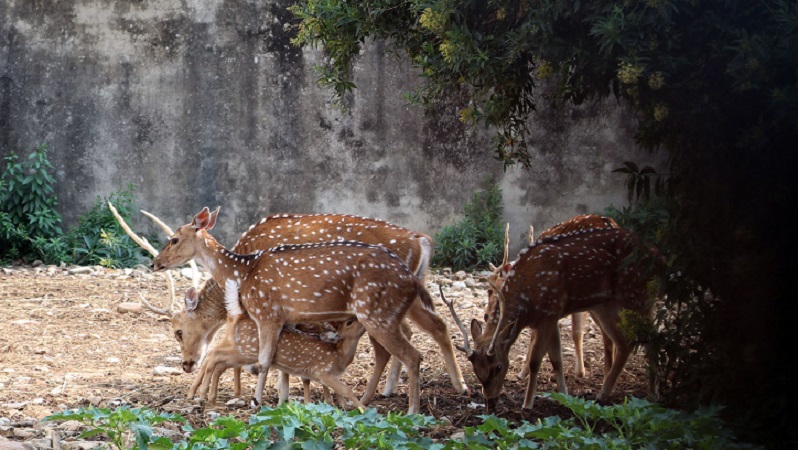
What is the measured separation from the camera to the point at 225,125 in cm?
1226

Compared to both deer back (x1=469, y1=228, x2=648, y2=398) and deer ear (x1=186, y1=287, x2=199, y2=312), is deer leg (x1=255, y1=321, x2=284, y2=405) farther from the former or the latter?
deer back (x1=469, y1=228, x2=648, y2=398)

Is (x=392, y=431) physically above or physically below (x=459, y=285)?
below

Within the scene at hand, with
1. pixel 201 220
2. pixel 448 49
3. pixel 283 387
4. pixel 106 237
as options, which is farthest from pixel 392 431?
pixel 106 237

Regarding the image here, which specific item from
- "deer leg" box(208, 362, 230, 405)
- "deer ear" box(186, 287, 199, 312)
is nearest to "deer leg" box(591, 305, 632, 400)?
"deer leg" box(208, 362, 230, 405)

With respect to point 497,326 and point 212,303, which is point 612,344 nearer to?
point 497,326

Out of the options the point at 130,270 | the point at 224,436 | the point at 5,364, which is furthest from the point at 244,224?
the point at 224,436

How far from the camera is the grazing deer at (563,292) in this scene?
6.66 meters

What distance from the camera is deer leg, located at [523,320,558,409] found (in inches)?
259

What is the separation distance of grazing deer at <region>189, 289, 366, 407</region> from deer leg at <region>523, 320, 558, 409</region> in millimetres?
1035

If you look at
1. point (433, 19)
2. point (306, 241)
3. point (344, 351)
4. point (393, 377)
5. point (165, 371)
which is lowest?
point (165, 371)

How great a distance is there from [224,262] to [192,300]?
335 mm

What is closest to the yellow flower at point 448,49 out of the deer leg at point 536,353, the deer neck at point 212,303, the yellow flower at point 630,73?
the yellow flower at point 630,73

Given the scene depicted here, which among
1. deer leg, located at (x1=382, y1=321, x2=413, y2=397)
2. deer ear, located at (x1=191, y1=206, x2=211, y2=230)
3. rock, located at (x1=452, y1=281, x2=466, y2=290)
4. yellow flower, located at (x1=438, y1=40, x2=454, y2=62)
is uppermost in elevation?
yellow flower, located at (x1=438, y1=40, x2=454, y2=62)

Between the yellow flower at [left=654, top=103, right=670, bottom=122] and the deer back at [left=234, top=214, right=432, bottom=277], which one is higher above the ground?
the yellow flower at [left=654, top=103, right=670, bottom=122]
